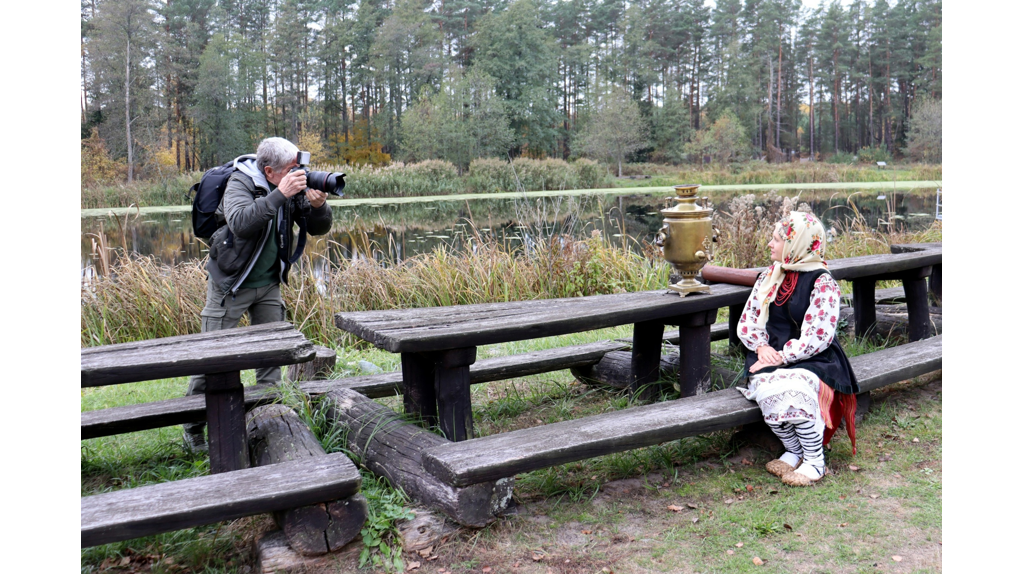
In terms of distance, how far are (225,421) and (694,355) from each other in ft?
6.51

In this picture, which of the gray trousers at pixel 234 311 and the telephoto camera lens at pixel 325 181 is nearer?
the telephoto camera lens at pixel 325 181

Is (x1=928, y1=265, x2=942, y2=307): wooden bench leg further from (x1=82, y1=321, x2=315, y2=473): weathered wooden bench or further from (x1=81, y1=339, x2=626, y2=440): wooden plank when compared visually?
(x1=82, y1=321, x2=315, y2=473): weathered wooden bench

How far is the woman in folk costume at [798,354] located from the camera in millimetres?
2699

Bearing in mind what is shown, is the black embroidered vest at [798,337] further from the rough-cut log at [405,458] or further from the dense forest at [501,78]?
the dense forest at [501,78]

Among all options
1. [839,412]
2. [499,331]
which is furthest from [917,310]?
[499,331]

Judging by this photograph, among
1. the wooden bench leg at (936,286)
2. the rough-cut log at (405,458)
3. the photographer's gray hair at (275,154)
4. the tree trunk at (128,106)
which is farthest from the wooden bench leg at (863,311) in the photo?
the tree trunk at (128,106)

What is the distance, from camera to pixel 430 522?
7.54 ft

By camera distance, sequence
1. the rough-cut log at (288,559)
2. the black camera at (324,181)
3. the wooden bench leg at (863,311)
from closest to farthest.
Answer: the rough-cut log at (288,559)
the black camera at (324,181)
the wooden bench leg at (863,311)

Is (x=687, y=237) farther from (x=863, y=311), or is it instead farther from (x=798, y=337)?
(x=863, y=311)

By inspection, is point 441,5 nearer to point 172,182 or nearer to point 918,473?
point 172,182

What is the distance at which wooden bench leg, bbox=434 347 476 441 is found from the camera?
8.53 feet

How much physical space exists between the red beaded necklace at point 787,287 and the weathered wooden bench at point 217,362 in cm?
179

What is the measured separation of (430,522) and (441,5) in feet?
115

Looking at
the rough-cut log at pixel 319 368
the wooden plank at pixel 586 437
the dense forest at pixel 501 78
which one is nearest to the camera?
the wooden plank at pixel 586 437
